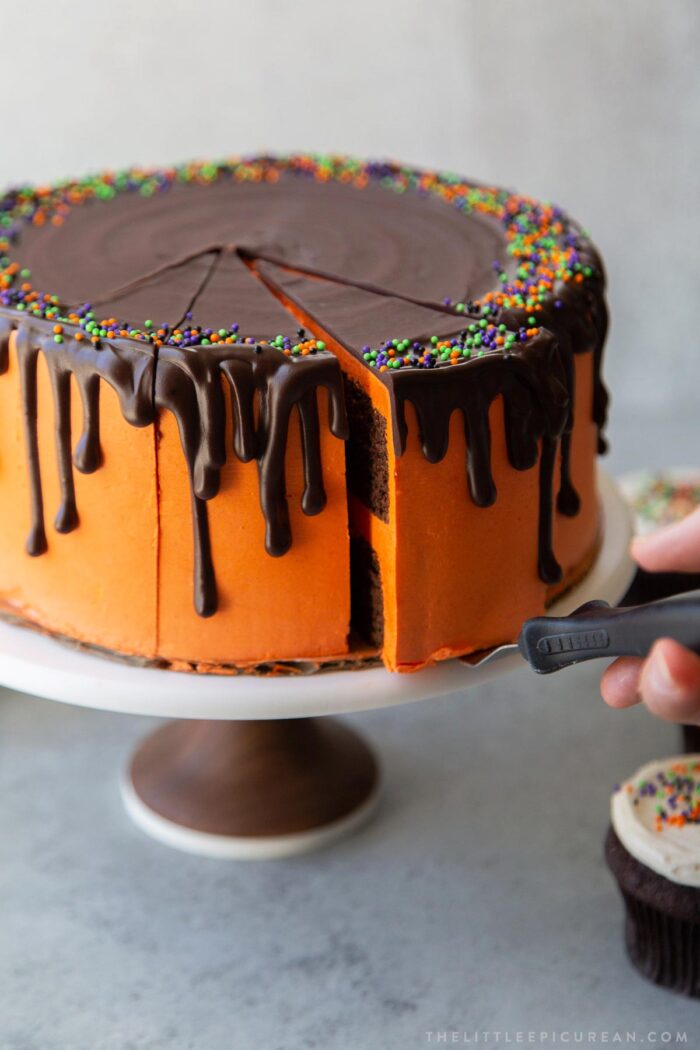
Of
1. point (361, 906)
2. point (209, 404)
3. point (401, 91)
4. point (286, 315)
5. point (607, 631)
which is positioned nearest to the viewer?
point (607, 631)

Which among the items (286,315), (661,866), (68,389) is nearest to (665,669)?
(661,866)

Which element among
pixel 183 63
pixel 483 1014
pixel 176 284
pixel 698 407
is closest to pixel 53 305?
pixel 176 284

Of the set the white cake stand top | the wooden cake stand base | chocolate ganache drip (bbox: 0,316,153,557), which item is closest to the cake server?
the white cake stand top

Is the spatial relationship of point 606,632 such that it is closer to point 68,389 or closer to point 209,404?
point 209,404

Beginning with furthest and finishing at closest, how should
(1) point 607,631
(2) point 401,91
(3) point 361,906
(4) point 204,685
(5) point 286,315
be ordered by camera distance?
(2) point 401,91 < (3) point 361,906 < (5) point 286,315 < (4) point 204,685 < (1) point 607,631

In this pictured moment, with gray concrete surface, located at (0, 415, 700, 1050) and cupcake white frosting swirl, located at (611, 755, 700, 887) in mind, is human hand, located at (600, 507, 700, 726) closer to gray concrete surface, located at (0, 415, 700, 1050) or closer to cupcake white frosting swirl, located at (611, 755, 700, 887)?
cupcake white frosting swirl, located at (611, 755, 700, 887)
